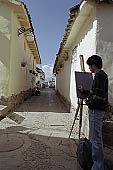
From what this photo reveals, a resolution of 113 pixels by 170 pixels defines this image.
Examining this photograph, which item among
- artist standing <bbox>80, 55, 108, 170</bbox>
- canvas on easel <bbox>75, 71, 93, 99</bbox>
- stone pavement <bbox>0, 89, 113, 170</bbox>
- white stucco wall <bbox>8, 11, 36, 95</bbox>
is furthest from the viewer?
white stucco wall <bbox>8, 11, 36, 95</bbox>

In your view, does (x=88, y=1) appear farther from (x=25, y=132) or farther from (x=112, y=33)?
(x=25, y=132)

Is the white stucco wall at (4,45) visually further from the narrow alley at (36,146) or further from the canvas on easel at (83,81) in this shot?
the canvas on easel at (83,81)

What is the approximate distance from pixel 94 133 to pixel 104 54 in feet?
6.85

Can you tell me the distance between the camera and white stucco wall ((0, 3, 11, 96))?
6.66 meters

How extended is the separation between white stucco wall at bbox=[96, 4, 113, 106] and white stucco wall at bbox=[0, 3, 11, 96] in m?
4.13

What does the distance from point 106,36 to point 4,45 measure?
443cm

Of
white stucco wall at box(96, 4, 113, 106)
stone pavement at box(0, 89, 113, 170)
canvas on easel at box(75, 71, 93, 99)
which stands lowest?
stone pavement at box(0, 89, 113, 170)

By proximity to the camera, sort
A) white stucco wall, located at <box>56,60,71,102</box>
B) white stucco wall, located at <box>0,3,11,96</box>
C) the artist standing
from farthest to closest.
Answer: white stucco wall, located at <box>56,60,71,102</box> → white stucco wall, located at <box>0,3,11,96</box> → the artist standing

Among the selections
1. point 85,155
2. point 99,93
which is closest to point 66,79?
point 85,155

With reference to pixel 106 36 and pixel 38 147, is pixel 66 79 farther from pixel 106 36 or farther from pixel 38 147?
pixel 38 147

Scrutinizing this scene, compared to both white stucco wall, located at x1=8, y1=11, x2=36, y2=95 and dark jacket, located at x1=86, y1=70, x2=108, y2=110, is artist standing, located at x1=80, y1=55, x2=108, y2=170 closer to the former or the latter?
dark jacket, located at x1=86, y1=70, x2=108, y2=110

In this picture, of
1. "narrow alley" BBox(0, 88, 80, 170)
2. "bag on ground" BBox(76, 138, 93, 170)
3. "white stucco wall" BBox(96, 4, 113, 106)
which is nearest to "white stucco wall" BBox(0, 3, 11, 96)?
"narrow alley" BBox(0, 88, 80, 170)

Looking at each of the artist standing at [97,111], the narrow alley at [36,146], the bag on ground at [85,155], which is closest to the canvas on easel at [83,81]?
the artist standing at [97,111]

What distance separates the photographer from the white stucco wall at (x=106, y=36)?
3.82 m
